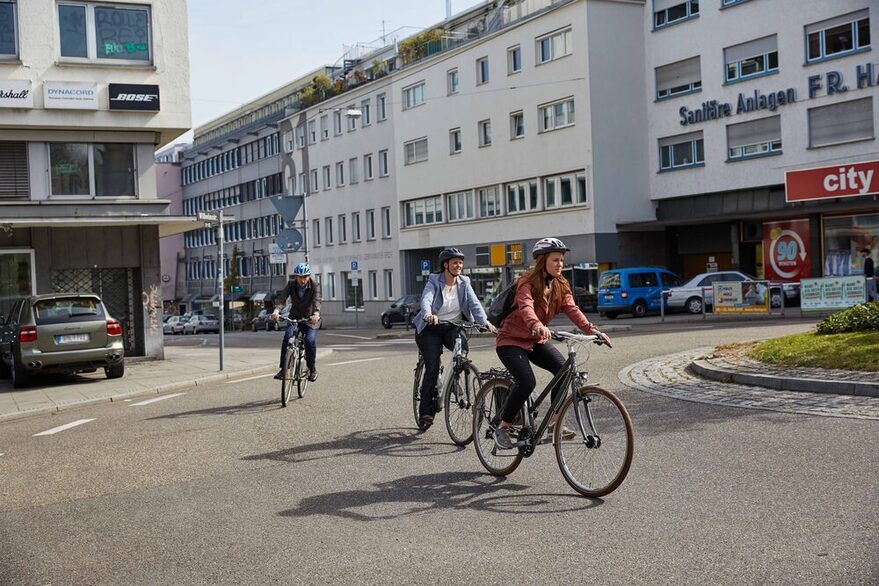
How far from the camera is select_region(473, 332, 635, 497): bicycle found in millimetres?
6898

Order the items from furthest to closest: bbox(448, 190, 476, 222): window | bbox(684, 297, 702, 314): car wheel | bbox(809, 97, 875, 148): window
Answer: bbox(448, 190, 476, 222): window, bbox(684, 297, 702, 314): car wheel, bbox(809, 97, 875, 148): window

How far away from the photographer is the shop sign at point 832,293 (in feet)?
93.1

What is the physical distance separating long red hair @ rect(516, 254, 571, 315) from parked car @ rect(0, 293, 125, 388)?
13186 mm

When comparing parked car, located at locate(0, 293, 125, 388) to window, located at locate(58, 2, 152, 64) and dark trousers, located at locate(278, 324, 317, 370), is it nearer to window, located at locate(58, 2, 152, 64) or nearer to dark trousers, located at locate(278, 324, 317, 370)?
dark trousers, located at locate(278, 324, 317, 370)

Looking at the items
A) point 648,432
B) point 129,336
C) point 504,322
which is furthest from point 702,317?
point 504,322

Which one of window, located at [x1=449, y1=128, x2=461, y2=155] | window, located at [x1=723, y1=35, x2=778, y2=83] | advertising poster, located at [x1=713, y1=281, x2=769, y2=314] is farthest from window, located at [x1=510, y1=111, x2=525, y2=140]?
advertising poster, located at [x1=713, y1=281, x2=769, y2=314]

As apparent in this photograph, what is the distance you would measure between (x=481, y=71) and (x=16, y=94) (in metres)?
32.5

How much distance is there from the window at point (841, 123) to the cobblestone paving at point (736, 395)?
78.1 ft

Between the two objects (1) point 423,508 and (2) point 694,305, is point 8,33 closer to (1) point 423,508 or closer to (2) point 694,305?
(1) point 423,508

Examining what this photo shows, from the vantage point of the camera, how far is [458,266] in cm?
977

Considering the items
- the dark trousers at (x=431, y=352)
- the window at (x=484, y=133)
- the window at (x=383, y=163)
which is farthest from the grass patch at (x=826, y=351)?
the window at (x=383, y=163)

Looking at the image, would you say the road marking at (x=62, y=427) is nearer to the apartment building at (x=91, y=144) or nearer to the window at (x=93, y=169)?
the apartment building at (x=91, y=144)

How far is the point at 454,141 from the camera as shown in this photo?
54812 mm

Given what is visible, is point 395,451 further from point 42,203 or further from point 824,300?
point 824,300
